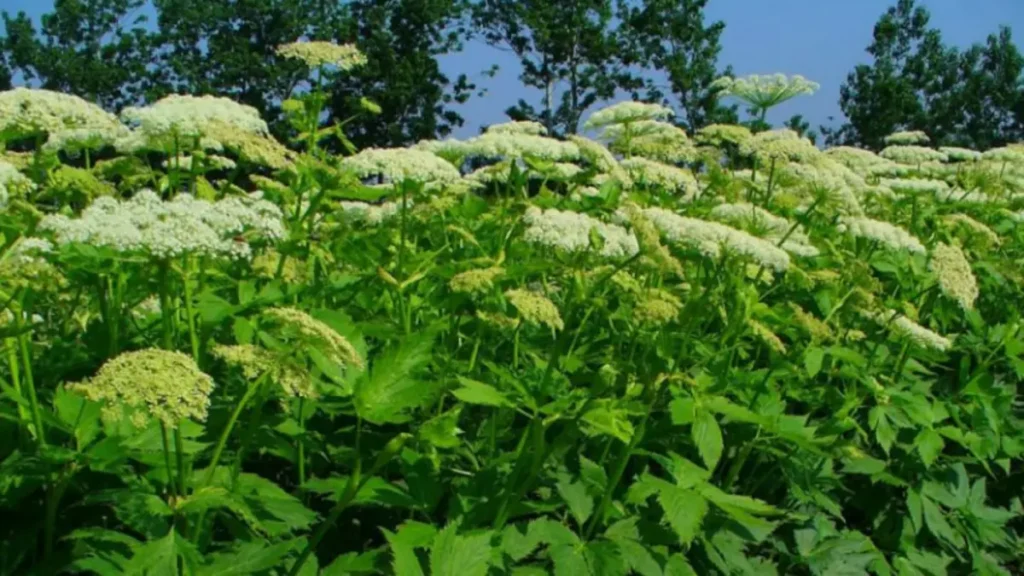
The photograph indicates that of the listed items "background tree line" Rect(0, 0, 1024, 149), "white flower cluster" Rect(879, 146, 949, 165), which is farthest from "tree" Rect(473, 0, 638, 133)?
"white flower cluster" Rect(879, 146, 949, 165)

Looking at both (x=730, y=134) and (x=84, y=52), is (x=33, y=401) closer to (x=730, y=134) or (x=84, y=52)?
(x=730, y=134)

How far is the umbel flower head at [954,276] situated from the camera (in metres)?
4.64

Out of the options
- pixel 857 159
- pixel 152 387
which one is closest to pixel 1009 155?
pixel 857 159

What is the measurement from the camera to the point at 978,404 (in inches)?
206

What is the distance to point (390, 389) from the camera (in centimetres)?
295

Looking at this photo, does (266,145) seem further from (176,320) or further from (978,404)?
(978,404)

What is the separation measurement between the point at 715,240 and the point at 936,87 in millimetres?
60023

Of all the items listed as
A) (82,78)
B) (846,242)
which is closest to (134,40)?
(82,78)

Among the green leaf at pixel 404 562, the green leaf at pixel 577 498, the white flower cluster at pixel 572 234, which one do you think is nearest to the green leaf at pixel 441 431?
the green leaf at pixel 404 562

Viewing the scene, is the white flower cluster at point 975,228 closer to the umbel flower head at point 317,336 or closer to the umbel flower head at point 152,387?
the umbel flower head at point 317,336

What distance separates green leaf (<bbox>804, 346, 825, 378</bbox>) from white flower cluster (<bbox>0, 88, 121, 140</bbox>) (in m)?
2.84

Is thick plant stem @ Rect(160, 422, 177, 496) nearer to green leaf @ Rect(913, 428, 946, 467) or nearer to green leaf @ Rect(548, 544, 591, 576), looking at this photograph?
green leaf @ Rect(548, 544, 591, 576)

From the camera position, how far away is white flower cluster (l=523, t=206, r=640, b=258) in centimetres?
367

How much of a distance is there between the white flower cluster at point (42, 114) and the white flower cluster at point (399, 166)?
3.07ft
